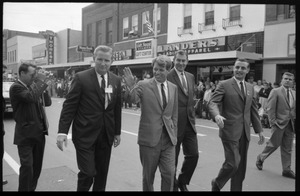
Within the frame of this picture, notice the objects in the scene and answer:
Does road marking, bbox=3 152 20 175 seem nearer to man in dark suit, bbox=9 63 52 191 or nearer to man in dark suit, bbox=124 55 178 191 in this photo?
man in dark suit, bbox=9 63 52 191

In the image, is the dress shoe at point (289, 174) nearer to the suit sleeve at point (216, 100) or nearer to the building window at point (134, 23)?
the suit sleeve at point (216, 100)

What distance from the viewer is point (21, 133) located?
147 inches

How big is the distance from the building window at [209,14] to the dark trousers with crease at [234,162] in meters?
13.5

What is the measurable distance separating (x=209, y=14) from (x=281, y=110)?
1234 cm

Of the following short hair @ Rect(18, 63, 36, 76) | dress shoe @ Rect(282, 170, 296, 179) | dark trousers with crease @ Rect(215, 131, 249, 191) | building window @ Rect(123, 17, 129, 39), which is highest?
building window @ Rect(123, 17, 129, 39)

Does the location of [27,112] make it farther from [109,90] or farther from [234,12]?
[234,12]

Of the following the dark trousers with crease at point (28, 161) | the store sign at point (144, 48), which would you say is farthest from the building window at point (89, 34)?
the dark trousers with crease at point (28, 161)

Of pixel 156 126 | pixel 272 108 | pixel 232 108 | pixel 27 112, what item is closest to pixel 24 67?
pixel 27 112

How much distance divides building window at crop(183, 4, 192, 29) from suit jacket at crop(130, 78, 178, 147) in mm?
15097

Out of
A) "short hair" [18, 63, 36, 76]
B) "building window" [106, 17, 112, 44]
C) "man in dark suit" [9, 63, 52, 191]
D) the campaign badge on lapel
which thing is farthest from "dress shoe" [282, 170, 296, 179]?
"building window" [106, 17, 112, 44]

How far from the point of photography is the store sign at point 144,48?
1991 cm

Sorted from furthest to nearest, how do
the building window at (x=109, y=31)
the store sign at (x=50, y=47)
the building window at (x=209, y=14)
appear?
1. the store sign at (x=50, y=47)
2. the building window at (x=109, y=31)
3. the building window at (x=209, y=14)

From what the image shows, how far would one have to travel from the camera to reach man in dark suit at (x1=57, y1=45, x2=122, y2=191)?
3.38 metres
